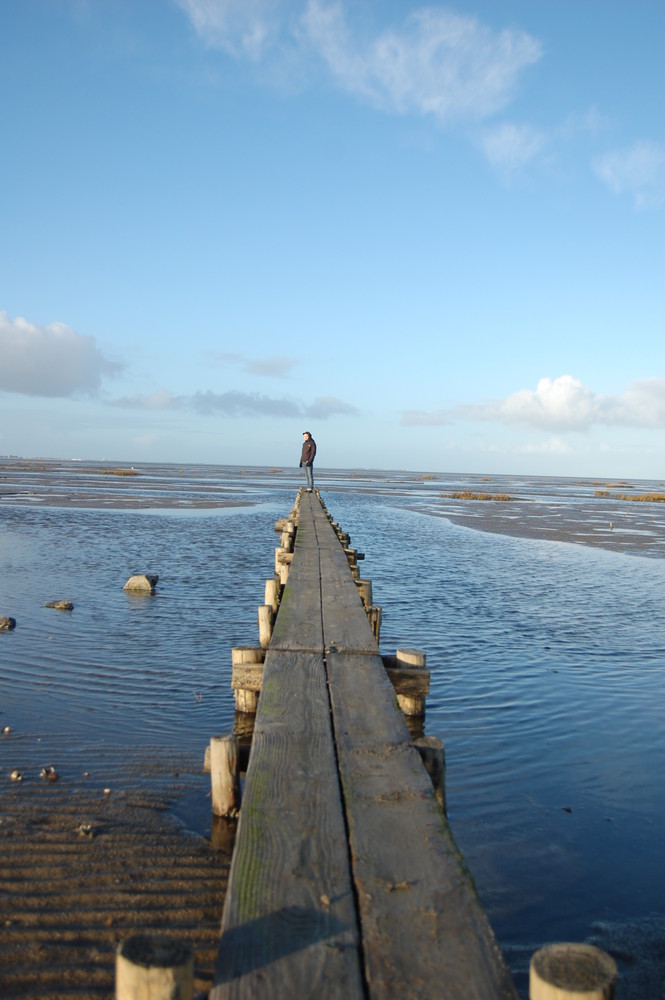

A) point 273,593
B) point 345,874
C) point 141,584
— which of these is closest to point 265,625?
point 273,593

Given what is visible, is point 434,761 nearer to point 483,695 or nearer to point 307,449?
→ point 483,695

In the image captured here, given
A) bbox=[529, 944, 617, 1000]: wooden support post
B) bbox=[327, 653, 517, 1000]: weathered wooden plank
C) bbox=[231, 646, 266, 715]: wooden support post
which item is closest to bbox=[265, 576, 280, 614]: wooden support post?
bbox=[231, 646, 266, 715]: wooden support post

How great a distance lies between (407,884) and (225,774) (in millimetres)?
2184

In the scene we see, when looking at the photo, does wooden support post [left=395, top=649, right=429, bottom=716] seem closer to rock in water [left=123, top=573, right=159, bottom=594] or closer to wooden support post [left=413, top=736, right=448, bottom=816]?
wooden support post [left=413, top=736, right=448, bottom=816]

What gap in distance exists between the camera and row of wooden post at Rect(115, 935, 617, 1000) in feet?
→ 6.68

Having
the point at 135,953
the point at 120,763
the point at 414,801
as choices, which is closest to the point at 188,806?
the point at 120,763

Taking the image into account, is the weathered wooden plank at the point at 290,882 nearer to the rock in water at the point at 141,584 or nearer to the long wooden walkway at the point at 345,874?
the long wooden walkway at the point at 345,874

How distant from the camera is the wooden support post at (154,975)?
82.4 inches

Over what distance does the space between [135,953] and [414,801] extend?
5.43ft

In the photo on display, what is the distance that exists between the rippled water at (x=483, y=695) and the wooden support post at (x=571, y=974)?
88.5 inches

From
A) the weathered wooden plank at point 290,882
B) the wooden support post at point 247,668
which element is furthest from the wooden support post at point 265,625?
the weathered wooden plank at point 290,882

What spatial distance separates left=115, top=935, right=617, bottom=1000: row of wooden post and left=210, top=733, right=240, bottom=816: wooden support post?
2.48m

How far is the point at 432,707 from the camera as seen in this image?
8328 mm

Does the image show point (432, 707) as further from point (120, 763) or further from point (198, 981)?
point (198, 981)
